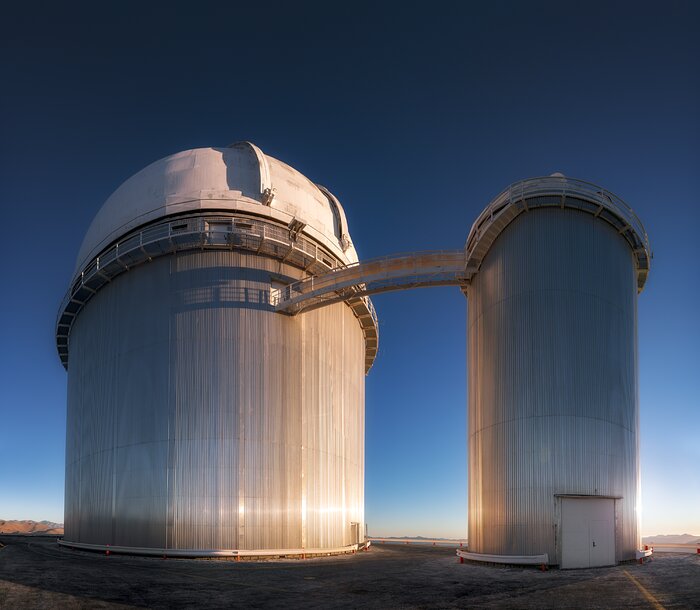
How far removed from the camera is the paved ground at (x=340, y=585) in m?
14.0

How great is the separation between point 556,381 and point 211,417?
14878 millimetres

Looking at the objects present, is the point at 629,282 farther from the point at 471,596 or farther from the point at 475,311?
the point at 471,596

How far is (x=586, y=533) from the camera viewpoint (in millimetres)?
22281

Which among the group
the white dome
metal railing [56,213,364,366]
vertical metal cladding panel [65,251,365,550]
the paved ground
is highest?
the white dome

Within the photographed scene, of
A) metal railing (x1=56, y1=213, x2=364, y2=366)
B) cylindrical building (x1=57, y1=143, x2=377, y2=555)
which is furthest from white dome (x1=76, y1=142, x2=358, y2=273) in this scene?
metal railing (x1=56, y1=213, x2=364, y2=366)

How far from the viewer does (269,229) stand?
31.5 metres

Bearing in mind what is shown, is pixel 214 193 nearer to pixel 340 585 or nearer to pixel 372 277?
pixel 372 277

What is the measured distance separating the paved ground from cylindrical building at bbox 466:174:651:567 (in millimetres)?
1727

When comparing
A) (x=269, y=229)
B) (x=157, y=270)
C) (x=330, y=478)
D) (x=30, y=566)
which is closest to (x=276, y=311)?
(x=269, y=229)

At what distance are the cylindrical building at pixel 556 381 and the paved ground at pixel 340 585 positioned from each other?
1.73 m

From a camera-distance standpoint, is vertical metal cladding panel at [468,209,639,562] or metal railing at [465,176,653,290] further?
metal railing at [465,176,653,290]

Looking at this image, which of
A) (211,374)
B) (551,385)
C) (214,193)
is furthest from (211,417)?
(551,385)

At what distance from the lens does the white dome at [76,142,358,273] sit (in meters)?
32.2

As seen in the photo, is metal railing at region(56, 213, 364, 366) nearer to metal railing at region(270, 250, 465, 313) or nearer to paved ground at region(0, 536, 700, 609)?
metal railing at region(270, 250, 465, 313)
